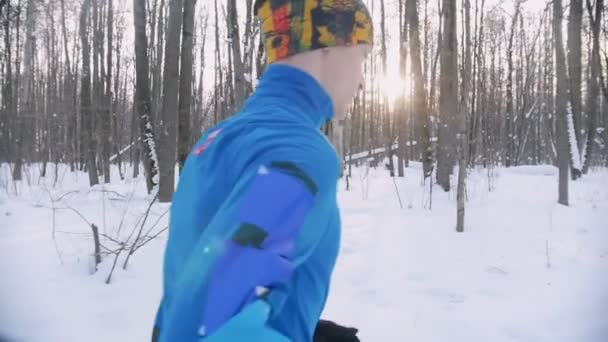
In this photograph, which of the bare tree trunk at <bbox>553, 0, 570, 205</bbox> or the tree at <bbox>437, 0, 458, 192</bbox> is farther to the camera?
the tree at <bbox>437, 0, 458, 192</bbox>

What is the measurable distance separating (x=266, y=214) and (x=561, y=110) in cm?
854

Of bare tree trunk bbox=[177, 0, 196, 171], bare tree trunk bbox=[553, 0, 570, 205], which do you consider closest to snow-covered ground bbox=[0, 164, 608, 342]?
bare tree trunk bbox=[553, 0, 570, 205]

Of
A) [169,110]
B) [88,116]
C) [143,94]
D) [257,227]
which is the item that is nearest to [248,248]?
[257,227]

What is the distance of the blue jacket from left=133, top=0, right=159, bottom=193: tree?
768 centimetres

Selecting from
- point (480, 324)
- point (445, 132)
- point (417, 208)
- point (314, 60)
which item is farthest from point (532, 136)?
point (314, 60)

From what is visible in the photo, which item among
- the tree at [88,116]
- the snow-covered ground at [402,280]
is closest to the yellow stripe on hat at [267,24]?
the snow-covered ground at [402,280]

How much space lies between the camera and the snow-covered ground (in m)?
2.97

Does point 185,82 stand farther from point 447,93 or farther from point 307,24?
point 307,24

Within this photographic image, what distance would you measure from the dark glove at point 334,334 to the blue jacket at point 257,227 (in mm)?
311

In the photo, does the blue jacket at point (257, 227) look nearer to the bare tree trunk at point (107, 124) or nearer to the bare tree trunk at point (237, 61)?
the bare tree trunk at point (237, 61)

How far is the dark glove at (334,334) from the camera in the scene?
1.04m

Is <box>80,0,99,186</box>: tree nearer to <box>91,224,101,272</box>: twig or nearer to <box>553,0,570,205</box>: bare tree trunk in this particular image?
<box>91,224,101,272</box>: twig

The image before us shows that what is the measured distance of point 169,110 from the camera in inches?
294

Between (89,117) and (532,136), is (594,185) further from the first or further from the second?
(532,136)
